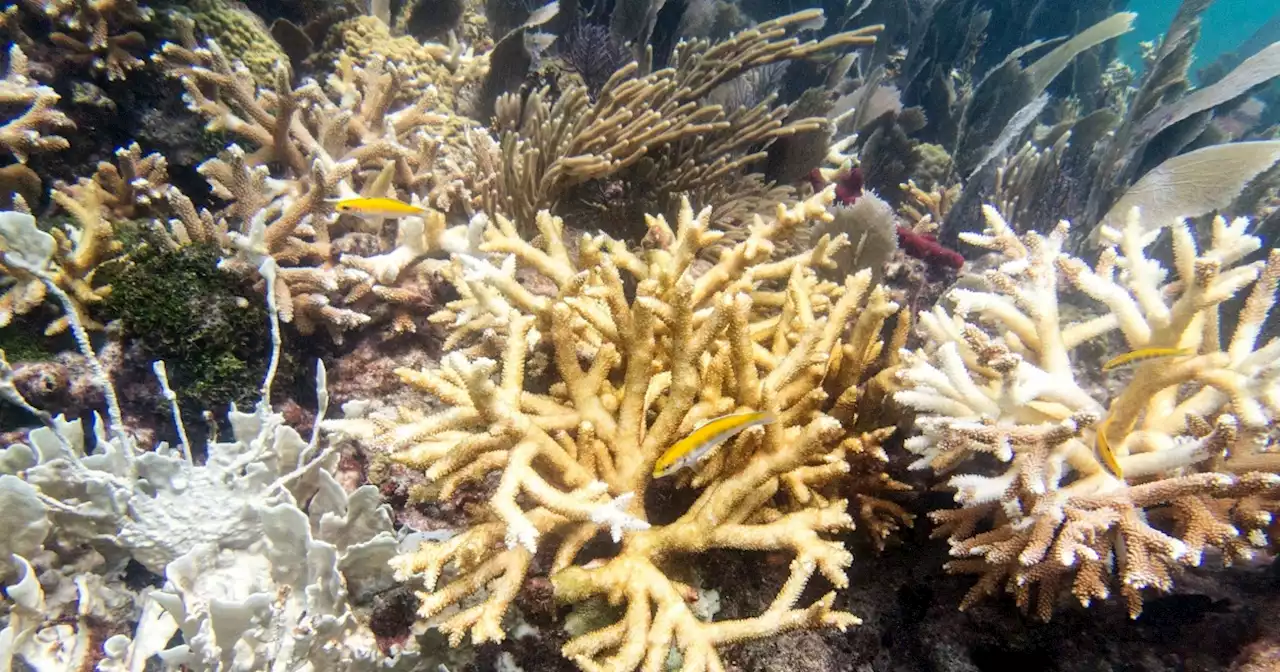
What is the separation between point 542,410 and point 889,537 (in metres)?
1.32

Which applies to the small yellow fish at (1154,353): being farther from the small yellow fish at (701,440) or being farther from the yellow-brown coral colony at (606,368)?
the small yellow fish at (701,440)

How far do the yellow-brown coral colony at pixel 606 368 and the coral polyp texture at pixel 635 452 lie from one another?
12 mm

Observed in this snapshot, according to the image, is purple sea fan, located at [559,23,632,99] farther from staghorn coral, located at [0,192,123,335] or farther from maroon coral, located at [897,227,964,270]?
staghorn coral, located at [0,192,123,335]

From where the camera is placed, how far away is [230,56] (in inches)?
156

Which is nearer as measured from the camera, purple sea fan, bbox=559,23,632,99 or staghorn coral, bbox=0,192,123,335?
staghorn coral, bbox=0,192,123,335

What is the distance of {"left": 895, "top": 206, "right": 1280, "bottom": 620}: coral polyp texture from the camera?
5.44 feet

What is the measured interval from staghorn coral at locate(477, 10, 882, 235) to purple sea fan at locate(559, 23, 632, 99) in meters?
1.11

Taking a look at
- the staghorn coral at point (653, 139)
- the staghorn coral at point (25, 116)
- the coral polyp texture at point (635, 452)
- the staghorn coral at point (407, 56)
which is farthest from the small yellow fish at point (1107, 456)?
the staghorn coral at point (25, 116)

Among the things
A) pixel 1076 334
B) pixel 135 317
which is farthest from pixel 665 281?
pixel 135 317

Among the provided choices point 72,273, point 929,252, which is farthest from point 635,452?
point 929,252

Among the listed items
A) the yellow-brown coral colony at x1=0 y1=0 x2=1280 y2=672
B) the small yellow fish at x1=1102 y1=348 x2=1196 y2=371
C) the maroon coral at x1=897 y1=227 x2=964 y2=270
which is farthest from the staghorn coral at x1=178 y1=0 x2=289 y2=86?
the small yellow fish at x1=1102 y1=348 x2=1196 y2=371

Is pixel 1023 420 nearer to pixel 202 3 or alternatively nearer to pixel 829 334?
pixel 829 334

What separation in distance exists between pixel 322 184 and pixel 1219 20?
8212 cm

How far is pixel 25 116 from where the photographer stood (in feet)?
10.6
